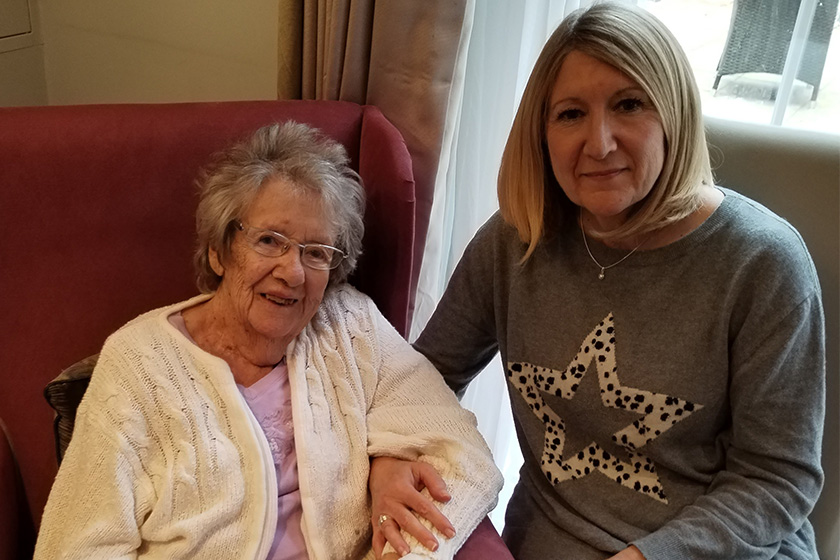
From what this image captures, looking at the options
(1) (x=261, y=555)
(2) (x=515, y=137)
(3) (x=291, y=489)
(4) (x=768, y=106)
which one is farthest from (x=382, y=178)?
(4) (x=768, y=106)

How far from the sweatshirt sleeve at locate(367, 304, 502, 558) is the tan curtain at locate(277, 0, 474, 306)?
376mm

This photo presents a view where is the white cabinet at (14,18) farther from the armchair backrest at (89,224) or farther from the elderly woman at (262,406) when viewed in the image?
the elderly woman at (262,406)

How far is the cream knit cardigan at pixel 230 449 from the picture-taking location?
45.2 inches

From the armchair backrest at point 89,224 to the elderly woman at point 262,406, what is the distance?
102 mm

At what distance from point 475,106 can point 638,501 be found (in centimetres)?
100

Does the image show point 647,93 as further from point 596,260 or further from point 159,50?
point 159,50

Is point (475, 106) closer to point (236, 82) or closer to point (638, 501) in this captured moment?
point (236, 82)

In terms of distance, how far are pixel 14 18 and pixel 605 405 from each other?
6.52ft

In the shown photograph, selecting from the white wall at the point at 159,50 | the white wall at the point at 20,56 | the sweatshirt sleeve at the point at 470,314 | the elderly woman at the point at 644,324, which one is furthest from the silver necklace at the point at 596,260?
the white wall at the point at 20,56

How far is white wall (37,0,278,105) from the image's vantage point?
6.66 ft

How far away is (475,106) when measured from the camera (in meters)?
1.84

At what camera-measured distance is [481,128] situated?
6.10 feet

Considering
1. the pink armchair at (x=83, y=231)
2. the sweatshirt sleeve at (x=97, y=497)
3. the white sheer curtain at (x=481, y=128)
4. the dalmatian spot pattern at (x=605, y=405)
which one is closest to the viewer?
the sweatshirt sleeve at (x=97, y=497)

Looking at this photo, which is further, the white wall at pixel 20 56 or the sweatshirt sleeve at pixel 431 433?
the white wall at pixel 20 56
